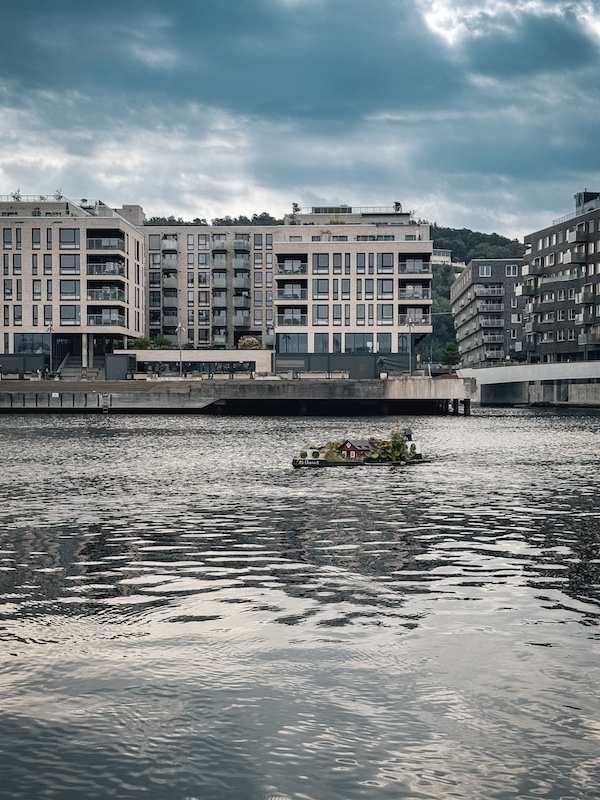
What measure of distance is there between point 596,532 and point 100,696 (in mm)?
16314

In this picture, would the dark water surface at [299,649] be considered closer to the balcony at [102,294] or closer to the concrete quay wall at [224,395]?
the concrete quay wall at [224,395]

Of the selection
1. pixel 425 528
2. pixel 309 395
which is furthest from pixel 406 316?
pixel 425 528

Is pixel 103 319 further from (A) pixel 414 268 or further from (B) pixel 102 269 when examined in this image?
(A) pixel 414 268

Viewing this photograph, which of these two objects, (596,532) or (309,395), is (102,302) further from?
(596,532)

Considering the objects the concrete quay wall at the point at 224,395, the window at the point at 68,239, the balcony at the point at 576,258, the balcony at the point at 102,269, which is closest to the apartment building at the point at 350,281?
the balcony at the point at 102,269

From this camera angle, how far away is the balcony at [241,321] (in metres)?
171

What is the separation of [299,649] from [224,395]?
3923 inches

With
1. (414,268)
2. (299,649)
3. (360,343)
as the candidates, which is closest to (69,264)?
(360,343)

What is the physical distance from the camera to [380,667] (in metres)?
12.7

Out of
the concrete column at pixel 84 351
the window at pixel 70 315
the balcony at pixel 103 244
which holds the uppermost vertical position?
the balcony at pixel 103 244

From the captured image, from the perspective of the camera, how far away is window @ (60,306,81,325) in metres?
135

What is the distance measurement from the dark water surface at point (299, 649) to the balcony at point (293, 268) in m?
105

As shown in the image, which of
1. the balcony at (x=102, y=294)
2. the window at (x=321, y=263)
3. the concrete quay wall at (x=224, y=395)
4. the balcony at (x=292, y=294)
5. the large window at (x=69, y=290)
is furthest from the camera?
the large window at (x=69, y=290)

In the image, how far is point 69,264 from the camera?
447ft
